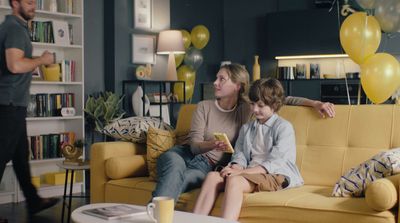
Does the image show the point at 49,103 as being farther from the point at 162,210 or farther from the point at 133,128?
the point at 162,210

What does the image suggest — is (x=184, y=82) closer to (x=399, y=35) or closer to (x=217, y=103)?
(x=399, y=35)

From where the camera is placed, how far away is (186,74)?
727 centimetres

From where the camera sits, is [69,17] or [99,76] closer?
[69,17]

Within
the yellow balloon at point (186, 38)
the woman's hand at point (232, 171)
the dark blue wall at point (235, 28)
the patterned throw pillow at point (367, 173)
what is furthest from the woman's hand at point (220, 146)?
the dark blue wall at point (235, 28)

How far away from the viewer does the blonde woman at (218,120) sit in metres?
3.46

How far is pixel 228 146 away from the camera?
336 cm

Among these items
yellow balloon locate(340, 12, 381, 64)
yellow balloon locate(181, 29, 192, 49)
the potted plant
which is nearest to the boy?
yellow balloon locate(340, 12, 381, 64)

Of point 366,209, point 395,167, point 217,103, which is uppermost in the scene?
point 217,103

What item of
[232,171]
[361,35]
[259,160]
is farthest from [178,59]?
[232,171]

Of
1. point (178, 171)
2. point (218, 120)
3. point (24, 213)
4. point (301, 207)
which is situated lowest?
point (24, 213)

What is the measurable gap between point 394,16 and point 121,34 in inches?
134

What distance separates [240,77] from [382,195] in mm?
1290

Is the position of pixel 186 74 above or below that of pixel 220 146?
above

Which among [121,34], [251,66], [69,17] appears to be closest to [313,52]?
[251,66]
